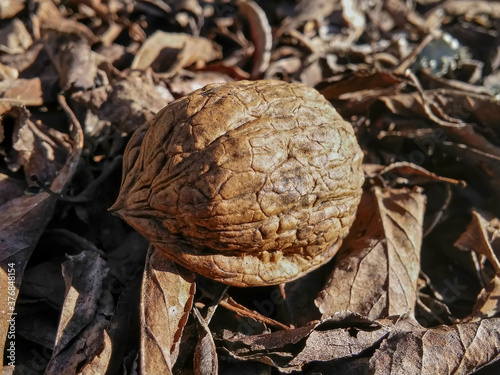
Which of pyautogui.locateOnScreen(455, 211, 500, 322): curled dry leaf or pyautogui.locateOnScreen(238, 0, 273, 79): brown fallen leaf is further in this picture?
pyautogui.locateOnScreen(238, 0, 273, 79): brown fallen leaf

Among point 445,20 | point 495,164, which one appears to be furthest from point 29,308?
point 445,20

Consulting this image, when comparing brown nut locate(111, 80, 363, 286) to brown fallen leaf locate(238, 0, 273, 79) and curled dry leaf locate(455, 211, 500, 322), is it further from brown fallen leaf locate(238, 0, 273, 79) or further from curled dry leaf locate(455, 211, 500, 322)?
brown fallen leaf locate(238, 0, 273, 79)

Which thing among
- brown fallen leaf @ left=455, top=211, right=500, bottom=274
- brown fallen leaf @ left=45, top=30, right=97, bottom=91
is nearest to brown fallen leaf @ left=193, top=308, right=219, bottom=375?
brown fallen leaf @ left=455, top=211, right=500, bottom=274

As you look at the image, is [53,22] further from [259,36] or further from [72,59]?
[259,36]

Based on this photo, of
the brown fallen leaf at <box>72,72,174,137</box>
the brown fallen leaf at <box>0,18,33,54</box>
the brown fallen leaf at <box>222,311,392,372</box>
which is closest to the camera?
the brown fallen leaf at <box>222,311,392,372</box>

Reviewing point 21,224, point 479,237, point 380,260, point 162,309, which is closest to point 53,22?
point 21,224
